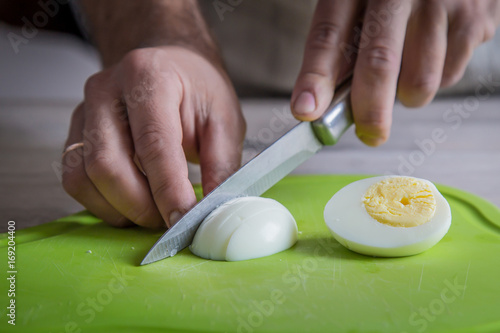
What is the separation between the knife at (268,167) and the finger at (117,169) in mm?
215

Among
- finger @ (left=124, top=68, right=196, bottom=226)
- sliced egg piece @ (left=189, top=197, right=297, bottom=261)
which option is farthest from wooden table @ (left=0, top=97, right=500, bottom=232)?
sliced egg piece @ (left=189, top=197, right=297, bottom=261)

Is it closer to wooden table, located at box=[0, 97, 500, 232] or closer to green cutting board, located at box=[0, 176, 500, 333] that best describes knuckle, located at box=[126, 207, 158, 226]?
green cutting board, located at box=[0, 176, 500, 333]

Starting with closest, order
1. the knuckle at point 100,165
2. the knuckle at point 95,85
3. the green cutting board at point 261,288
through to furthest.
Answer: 1. the green cutting board at point 261,288
2. the knuckle at point 100,165
3. the knuckle at point 95,85

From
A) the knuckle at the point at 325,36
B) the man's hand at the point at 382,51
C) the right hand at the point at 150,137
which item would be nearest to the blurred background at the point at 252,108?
the right hand at the point at 150,137

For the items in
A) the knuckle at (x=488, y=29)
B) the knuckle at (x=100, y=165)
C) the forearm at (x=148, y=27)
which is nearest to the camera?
the knuckle at (x=100, y=165)

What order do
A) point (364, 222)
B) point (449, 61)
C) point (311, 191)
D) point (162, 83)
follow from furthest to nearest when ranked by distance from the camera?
point (449, 61) < point (311, 191) < point (162, 83) < point (364, 222)

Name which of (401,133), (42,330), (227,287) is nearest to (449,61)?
(401,133)

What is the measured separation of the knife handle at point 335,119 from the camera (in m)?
1.85

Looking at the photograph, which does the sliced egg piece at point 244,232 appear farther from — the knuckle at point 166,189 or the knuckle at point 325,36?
the knuckle at point 325,36

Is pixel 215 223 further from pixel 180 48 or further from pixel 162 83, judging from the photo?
pixel 180 48

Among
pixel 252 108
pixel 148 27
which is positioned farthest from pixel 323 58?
pixel 252 108

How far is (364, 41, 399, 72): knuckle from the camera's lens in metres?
1.86

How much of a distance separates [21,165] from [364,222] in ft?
6.42

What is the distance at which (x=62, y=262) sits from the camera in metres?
1.51
